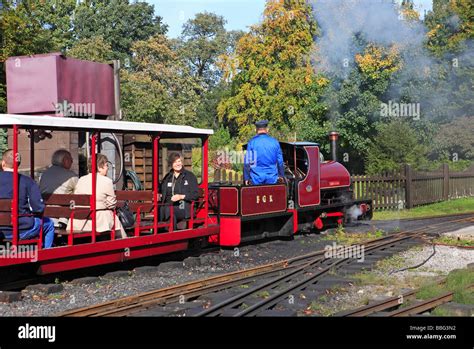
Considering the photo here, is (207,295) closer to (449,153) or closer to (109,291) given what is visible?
(109,291)

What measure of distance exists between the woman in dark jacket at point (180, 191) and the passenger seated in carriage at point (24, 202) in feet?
8.51

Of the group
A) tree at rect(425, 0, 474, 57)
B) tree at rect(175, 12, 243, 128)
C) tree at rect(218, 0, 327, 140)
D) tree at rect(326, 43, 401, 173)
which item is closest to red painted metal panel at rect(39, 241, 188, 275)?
tree at rect(326, 43, 401, 173)

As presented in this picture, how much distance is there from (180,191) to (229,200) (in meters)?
1.33

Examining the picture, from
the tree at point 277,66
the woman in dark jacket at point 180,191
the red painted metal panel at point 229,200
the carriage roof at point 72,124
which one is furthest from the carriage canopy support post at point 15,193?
the tree at point 277,66

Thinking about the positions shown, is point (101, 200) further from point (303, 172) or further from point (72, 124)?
point (303, 172)

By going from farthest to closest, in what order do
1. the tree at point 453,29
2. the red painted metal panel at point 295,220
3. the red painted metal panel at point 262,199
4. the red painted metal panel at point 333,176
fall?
the tree at point 453,29 < the red painted metal panel at point 333,176 < the red painted metal panel at point 295,220 < the red painted metal panel at point 262,199

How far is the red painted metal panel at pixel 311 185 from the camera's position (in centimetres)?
1309

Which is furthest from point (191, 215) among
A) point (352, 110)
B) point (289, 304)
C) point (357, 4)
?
point (352, 110)

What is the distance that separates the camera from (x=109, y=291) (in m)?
7.81

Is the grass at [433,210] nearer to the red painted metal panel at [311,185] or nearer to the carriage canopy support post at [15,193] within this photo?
the red painted metal panel at [311,185]

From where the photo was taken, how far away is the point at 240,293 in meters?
7.36

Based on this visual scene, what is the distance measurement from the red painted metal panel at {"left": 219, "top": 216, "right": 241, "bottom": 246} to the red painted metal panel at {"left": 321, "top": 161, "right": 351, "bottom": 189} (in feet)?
12.0

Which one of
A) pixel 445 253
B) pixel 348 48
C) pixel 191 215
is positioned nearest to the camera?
pixel 191 215

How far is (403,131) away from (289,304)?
916 inches
